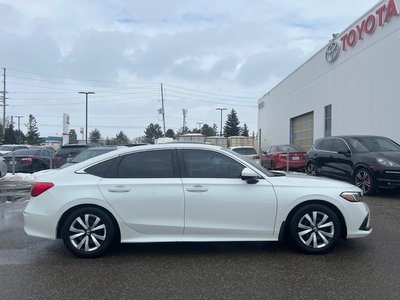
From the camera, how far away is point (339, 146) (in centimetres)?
1162

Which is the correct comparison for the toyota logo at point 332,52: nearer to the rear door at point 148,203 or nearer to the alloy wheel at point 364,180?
the alloy wheel at point 364,180

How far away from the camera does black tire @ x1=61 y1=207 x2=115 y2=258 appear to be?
5188 mm

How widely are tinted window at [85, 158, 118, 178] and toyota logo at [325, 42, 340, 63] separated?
1883 cm

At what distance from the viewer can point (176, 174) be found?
5391 millimetres

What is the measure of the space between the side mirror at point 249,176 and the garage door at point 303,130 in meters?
21.1

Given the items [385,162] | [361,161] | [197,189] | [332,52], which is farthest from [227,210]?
[332,52]

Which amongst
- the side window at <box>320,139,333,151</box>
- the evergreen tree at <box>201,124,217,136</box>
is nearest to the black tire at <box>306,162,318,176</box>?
the side window at <box>320,139,333,151</box>

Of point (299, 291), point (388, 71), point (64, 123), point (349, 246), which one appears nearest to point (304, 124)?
point (388, 71)

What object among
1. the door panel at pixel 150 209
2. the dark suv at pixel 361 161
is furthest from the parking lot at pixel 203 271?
the dark suv at pixel 361 161

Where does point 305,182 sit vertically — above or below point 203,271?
above

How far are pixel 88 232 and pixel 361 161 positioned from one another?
7.63 metres

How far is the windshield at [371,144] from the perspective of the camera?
10797mm

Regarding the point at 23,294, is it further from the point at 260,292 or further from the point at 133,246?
the point at 260,292

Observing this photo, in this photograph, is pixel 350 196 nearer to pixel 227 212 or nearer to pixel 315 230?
pixel 315 230
